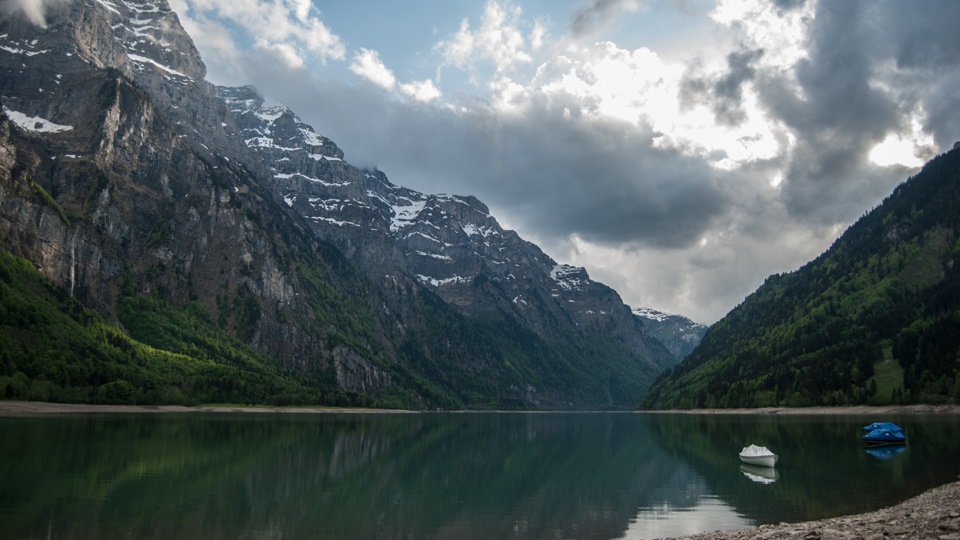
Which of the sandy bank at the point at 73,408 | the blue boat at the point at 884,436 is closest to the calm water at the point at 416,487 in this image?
the blue boat at the point at 884,436

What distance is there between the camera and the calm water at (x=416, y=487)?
3669 cm

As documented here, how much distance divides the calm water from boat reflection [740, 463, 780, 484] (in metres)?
0.26

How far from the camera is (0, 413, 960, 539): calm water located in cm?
3669

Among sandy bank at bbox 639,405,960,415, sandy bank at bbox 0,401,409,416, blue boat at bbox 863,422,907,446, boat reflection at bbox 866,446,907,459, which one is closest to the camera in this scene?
boat reflection at bbox 866,446,907,459

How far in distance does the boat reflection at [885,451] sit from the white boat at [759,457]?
44.1 ft

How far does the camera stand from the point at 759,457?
6425 cm

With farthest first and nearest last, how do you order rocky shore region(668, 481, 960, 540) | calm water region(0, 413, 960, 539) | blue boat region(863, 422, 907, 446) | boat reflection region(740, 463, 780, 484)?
blue boat region(863, 422, 907, 446) → boat reflection region(740, 463, 780, 484) → calm water region(0, 413, 960, 539) → rocky shore region(668, 481, 960, 540)

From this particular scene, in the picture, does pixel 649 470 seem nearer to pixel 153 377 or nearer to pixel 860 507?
pixel 860 507

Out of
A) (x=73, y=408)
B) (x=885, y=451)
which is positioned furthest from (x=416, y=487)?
(x=73, y=408)

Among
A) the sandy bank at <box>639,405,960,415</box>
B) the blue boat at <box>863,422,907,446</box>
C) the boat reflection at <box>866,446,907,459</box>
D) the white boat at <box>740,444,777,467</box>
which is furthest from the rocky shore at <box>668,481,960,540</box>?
the sandy bank at <box>639,405,960,415</box>

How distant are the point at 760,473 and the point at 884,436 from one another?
29.4 m

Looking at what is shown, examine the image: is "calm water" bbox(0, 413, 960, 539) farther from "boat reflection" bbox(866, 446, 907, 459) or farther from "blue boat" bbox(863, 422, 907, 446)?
"blue boat" bbox(863, 422, 907, 446)

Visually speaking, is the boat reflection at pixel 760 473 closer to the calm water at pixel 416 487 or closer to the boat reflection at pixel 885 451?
the calm water at pixel 416 487

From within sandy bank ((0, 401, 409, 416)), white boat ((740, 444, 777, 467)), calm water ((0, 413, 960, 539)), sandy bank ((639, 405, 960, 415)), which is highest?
sandy bank ((639, 405, 960, 415))
